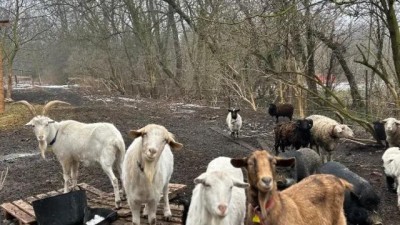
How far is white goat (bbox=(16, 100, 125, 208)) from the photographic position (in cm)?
648

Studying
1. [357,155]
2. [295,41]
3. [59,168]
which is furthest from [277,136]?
[295,41]

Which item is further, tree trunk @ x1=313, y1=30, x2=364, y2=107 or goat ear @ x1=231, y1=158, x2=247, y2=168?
tree trunk @ x1=313, y1=30, x2=364, y2=107

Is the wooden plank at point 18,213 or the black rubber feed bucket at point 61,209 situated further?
the wooden plank at point 18,213

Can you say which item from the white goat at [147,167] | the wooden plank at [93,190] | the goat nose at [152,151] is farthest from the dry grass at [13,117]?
the goat nose at [152,151]

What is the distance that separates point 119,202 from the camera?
6.24m

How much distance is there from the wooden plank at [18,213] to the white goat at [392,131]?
724 cm

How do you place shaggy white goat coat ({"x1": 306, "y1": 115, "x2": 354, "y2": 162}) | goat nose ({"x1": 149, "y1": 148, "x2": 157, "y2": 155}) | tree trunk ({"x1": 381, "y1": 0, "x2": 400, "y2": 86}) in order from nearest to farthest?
goat nose ({"x1": 149, "y1": 148, "x2": 157, "y2": 155})
shaggy white goat coat ({"x1": 306, "y1": 115, "x2": 354, "y2": 162})
tree trunk ({"x1": 381, "y1": 0, "x2": 400, "y2": 86})

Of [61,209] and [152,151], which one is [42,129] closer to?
[61,209]

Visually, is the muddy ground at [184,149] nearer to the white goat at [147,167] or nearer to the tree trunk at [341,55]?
the white goat at [147,167]

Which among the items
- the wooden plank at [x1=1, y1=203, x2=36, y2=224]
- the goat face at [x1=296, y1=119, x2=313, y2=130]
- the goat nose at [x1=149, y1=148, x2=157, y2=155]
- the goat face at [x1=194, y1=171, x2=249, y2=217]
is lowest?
the wooden plank at [x1=1, y1=203, x2=36, y2=224]

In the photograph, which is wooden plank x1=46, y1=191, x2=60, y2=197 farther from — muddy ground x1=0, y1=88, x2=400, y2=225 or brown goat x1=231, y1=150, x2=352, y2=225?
brown goat x1=231, y1=150, x2=352, y2=225

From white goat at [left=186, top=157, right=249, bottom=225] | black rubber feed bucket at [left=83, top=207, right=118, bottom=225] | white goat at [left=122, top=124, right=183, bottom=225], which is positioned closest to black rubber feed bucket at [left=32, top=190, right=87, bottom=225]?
black rubber feed bucket at [left=83, top=207, right=118, bottom=225]

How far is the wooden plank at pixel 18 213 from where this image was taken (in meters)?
5.89

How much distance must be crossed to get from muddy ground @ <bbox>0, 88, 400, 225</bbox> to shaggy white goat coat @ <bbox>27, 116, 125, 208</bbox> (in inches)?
39.7
